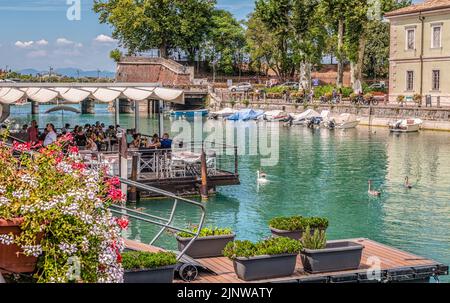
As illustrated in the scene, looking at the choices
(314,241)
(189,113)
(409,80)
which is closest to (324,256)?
(314,241)

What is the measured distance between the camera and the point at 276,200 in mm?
26062

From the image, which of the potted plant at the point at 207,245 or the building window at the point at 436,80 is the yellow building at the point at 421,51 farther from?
the potted plant at the point at 207,245

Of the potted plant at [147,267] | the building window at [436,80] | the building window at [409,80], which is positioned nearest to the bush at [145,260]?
the potted plant at [147,267]

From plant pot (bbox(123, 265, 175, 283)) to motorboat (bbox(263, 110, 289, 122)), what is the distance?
59658 millimetres

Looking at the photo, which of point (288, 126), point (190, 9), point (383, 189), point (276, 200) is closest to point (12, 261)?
point (276, 200)

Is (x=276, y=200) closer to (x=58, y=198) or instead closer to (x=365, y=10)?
(x=58, y=198)

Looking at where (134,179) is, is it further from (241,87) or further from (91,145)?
(241,87)

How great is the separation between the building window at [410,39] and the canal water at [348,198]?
19.3 meters

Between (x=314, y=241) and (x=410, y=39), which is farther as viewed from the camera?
(x=410, y=39)

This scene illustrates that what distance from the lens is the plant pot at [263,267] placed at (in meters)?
10.2

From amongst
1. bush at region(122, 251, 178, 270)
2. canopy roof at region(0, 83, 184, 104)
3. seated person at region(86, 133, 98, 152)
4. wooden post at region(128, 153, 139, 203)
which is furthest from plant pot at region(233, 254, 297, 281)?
seated person at region(86, 133, 98, 152)

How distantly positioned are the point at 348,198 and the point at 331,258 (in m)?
15.8

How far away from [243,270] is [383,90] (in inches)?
2660

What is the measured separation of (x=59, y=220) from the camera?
238 inches
